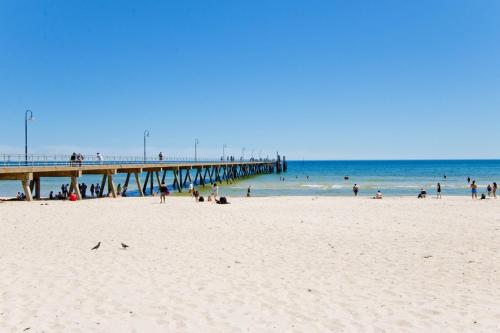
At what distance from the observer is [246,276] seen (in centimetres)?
876

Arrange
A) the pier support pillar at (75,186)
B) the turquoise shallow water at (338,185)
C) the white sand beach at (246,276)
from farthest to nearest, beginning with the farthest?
the turquoise shallow water at (338,185), the pier support pillar at (75,186), the white sand beach at (246,276)

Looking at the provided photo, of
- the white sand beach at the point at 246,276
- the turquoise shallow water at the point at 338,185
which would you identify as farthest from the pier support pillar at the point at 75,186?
Result: the turquoise shallow water at the point at 338,185

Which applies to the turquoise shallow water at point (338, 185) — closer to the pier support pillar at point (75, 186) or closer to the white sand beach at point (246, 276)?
the pier support pillar at point (75, 186)

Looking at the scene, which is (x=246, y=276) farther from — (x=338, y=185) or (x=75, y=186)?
(x=338, y=185)

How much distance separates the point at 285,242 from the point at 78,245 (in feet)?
18.6

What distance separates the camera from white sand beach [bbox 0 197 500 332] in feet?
20.6

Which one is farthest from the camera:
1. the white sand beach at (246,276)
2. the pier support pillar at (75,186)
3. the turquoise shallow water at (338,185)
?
the turquoise shallow water at (338,185)

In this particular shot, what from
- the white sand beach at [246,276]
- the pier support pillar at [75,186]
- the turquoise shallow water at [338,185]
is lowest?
the turquoise shallow water at [338,185]

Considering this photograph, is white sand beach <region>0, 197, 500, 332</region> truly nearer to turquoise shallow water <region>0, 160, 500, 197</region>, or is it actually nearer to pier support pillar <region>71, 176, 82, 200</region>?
pier support pillar <region>71, 176, 82, 200</region>

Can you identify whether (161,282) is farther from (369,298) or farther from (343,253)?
(343,253)

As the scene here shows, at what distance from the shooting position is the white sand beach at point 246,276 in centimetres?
629

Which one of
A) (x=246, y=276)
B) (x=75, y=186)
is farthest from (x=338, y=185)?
(x=246, y=276)

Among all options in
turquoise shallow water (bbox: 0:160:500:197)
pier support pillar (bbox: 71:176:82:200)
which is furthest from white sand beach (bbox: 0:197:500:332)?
turquoise shallow water (bbox: 0:160:500:197)

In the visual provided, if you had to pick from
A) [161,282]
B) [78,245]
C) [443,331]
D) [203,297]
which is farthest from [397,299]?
[78,245]
